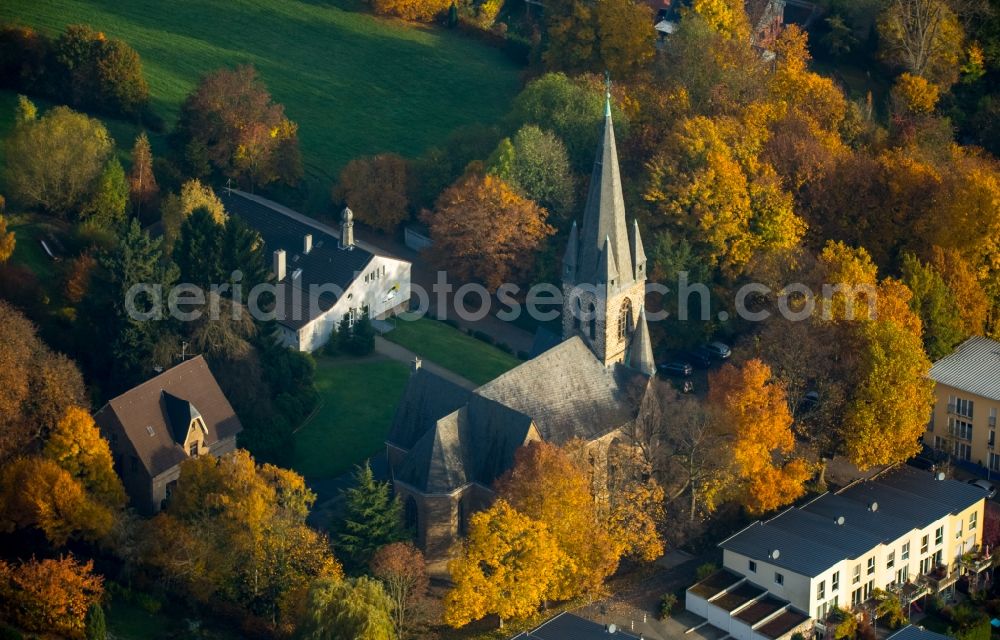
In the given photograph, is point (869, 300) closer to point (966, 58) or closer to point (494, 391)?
point (494, 391)

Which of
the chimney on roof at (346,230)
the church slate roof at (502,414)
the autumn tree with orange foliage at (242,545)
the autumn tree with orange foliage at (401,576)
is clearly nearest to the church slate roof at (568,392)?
the church slate roof at (502,414)

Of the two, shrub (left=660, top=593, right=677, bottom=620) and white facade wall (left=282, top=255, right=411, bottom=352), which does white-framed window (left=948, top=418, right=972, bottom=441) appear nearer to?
shrub (left=660, top=593, right=677, bottom=620)

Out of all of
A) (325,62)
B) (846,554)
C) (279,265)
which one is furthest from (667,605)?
(325,62)

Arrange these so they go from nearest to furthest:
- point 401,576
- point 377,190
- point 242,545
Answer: point 401,576 → point 242,545 → point 377,190

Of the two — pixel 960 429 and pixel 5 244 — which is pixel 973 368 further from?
pixel 5 244

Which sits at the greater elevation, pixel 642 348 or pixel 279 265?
pixel 642 348

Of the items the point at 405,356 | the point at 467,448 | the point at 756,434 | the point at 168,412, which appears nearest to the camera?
the point at 467,448
